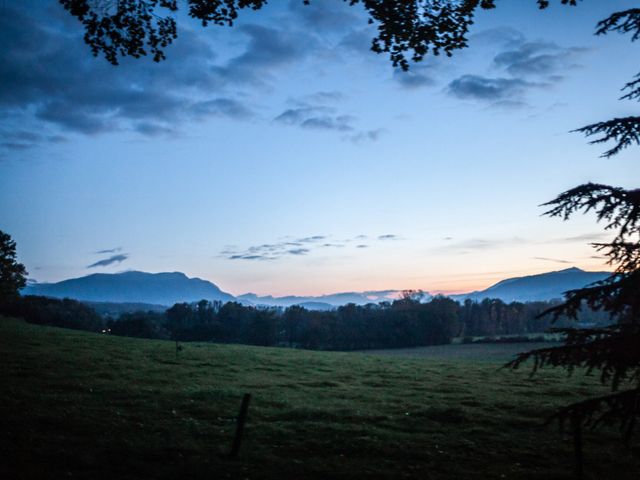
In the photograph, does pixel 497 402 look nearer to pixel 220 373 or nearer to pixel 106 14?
pixel 220 373

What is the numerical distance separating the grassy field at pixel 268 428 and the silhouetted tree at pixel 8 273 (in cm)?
4322

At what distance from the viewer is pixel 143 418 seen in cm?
1677

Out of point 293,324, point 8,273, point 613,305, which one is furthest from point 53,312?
point 613,305

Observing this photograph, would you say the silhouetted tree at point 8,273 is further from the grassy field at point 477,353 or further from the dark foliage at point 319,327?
the grassy field at point 477,353

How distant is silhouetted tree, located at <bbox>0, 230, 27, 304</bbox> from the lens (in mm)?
66062

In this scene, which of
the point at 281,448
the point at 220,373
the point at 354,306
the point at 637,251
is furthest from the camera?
the point at 354,306

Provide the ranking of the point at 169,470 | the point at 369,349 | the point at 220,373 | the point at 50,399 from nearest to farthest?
1. the point at 169,470
2. the point at 50,399
3. the point at 220,373
4. the point at 369,349

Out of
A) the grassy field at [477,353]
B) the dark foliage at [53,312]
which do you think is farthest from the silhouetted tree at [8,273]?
the grassy field at [477,353]

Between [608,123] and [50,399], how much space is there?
2214 centimetres

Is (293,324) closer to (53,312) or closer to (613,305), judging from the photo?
(53,312)

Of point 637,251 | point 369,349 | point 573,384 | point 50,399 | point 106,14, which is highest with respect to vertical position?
point 106,14

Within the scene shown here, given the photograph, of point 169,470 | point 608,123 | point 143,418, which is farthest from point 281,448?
point 608,123

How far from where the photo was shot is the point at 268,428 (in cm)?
1683

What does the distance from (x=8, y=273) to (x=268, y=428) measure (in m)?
69.4
